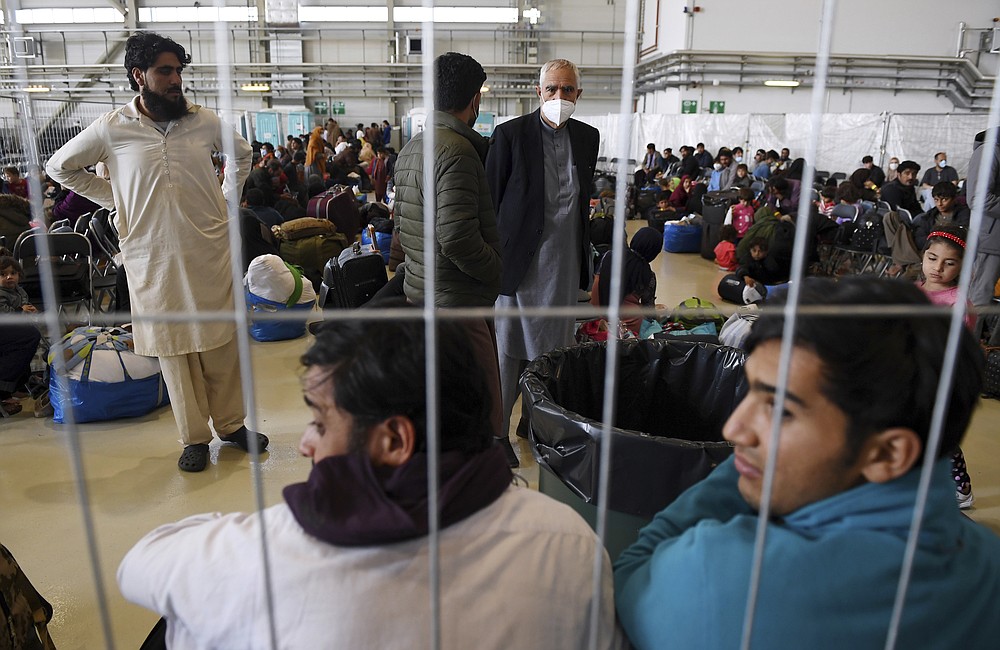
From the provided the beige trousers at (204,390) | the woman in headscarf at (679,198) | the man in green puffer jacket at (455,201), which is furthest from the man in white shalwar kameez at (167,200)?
the woman in headscarf at (679,198)

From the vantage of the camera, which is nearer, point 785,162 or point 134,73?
point 134,73

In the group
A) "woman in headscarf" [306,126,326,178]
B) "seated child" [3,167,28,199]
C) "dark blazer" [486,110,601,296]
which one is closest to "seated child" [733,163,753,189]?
"woman in headscarf" [306,126,326,178]

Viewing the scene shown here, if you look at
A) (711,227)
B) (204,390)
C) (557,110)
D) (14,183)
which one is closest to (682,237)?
(711,227)

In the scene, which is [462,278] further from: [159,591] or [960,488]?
[960,488]

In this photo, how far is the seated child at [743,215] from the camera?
611cm

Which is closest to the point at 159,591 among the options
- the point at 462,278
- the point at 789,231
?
the point at 462,278

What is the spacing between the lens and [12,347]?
9.27ft

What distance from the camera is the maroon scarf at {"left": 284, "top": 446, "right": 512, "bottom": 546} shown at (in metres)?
0.67

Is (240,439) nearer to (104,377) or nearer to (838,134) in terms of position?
(104,377)

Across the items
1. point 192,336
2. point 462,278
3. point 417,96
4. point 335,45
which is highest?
point 335,45

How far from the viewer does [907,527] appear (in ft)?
2.22

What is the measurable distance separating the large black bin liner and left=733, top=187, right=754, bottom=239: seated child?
4403 millimetres

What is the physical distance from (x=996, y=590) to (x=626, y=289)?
243 cm

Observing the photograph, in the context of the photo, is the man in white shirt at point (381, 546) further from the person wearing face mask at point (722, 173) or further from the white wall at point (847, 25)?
the white wall at point (847, 25)
